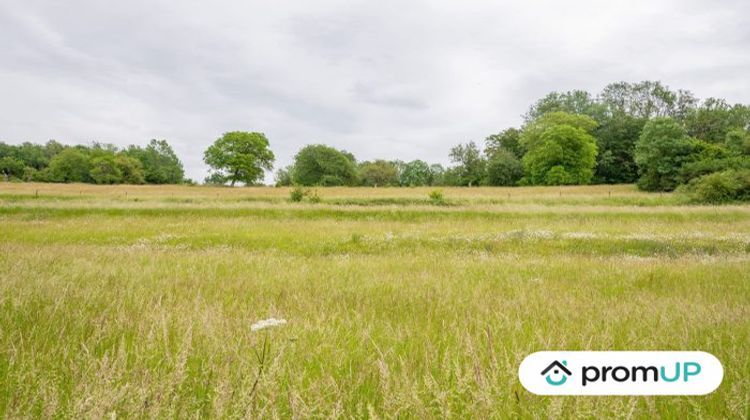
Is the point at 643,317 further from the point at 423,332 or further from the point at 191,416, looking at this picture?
the point at 191,416

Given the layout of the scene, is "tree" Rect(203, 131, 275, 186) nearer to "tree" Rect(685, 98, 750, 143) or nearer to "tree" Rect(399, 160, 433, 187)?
"tree" Rect(399, 160, 433, 187)

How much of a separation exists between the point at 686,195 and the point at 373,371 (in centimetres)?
5744

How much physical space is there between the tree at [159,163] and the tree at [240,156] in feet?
150

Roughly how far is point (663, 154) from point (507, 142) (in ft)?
154

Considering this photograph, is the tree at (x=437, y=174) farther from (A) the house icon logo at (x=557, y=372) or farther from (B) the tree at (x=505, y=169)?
(A) the house icon logo at (x=557, y=372)

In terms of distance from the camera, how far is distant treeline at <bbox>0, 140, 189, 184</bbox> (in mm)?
112750

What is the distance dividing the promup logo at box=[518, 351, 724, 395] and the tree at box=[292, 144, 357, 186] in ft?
361

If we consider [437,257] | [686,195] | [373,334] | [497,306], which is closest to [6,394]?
[373,334]

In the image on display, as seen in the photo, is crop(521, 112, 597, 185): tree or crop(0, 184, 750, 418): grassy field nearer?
crop(0, 184, 750, 418): grassy field

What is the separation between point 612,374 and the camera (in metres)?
2.35

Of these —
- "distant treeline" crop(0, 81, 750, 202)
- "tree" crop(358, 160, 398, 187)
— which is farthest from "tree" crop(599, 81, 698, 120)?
"tree" crop(358, 160, 398, 187)

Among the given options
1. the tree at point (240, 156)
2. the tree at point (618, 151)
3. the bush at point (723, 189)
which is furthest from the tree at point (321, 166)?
the bush at point (723, 189)

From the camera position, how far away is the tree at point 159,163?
423 ft

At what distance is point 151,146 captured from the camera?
485ft
